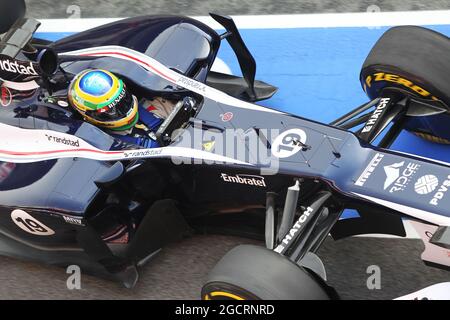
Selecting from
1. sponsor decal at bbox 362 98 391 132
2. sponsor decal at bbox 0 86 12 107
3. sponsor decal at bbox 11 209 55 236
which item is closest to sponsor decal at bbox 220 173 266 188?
sponsor decal at bbox 362 98 391 132

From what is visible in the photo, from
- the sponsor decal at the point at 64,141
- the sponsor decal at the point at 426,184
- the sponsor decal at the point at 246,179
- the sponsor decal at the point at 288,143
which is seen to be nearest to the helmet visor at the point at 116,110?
the sponsor decal at the point at 64,141

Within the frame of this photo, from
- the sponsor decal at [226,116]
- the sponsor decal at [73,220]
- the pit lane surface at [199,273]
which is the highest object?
the sponsor decal at [226,116]

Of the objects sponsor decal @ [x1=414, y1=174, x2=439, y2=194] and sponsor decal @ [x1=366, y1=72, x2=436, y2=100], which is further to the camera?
sponsor decal @ [x1=366, y1=72, x2=436, y2=100]

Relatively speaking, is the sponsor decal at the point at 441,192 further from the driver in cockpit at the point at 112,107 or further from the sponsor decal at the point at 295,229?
the driver in cockpit at the point at 112,107

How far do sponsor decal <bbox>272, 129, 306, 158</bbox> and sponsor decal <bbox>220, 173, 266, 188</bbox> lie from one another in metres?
0.15

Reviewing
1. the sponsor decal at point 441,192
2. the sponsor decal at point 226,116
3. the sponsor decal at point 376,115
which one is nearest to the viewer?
the sponsor decal at point 441,192

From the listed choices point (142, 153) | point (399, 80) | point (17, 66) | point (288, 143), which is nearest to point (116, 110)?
point (142, 153)

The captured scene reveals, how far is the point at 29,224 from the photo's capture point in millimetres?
4133

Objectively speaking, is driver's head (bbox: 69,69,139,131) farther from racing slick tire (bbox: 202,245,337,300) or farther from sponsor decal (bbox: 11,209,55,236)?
racing slick tire (bbox: 202,245,337,300)

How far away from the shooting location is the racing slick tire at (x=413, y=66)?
417 centimetres

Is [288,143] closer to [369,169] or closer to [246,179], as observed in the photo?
[246,179]

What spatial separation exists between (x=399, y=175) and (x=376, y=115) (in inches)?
24.7

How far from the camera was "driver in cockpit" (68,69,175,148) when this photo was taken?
3986 mm
